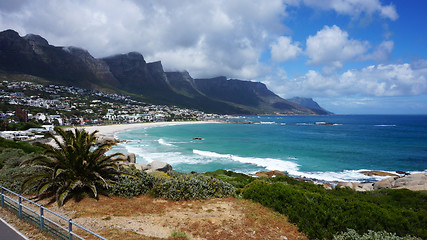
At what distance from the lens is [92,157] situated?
8.83m

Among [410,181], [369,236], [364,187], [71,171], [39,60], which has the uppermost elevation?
[39,60]

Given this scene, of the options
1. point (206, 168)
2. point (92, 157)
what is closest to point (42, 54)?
point (206, 168)

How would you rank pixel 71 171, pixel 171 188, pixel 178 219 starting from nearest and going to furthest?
pixel 178 219
pixel 71 171
pixel 171 188

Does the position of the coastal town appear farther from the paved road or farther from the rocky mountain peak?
the paved road

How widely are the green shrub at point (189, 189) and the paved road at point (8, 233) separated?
159 inches

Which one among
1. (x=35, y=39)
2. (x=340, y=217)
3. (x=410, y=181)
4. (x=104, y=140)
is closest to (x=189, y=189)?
(x=340, y=217)

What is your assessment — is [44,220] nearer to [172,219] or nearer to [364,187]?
[172,219]

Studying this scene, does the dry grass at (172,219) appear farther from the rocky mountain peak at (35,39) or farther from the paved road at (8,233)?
the rocky mountain peak at (35,39)

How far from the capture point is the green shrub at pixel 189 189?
8375 mm

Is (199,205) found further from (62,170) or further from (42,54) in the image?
(42,54)

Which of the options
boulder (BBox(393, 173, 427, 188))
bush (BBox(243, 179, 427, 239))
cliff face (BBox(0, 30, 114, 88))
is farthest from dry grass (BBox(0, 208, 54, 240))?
→ cliff face (BBox(0, 30, 114, 88))

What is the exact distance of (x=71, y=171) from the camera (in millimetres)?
8273

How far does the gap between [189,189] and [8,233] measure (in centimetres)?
532

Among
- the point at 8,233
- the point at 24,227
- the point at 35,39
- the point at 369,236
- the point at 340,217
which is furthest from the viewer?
the point at 35,39
